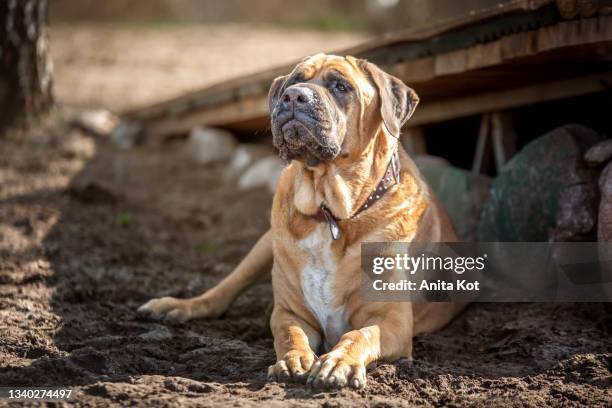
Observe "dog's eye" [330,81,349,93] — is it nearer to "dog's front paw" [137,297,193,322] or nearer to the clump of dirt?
the clump of dirt

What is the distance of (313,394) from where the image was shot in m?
3.28

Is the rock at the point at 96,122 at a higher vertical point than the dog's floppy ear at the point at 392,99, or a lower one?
higher

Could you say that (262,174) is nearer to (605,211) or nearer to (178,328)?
(178,328)

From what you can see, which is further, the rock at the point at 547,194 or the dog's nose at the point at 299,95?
the rock at the point at 547,194

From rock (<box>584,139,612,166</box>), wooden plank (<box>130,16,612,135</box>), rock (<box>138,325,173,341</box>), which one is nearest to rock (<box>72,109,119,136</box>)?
wooden plank (<box>130,16,612,135</box>)

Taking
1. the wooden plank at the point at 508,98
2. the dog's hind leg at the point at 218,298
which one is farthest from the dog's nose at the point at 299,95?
the wooden plank at the point at 508,98

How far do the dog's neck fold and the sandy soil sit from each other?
251 inches

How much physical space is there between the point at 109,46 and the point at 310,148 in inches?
391

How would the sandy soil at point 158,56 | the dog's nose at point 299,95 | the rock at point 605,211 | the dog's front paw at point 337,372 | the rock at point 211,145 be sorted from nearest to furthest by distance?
the dog's front paw at point 337,372, the dog's nose at point 299,95, the rock at point 605,211, the rock at point 211,145, the sandy soil at point 158,56

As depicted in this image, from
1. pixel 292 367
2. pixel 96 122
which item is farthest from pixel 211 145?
pixel 292 367

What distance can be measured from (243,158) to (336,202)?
408cm

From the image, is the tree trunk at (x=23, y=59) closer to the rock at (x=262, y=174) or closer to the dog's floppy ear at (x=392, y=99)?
the rock at (x=262, y=174)

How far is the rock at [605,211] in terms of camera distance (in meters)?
4.31

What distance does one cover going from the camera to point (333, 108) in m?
3.91
